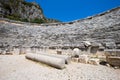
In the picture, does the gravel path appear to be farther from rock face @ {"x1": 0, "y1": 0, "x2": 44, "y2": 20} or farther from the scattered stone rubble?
rock face @ {"x1": 0, "y1": 0, "x2": 44, "y2": 20}

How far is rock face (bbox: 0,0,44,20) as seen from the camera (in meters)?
28.5

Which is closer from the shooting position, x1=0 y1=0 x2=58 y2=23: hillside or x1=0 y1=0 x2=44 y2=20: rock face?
x1=0 y1=0 x2=58 y2=23: hillside

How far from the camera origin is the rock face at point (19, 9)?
28469mm

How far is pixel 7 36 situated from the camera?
13.1 metres

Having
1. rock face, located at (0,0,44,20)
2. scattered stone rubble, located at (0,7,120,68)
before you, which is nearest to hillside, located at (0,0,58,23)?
rock face, located at (0,0,44,20)

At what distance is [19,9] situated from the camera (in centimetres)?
3341

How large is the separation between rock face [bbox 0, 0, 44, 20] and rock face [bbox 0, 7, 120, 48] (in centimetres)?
1572

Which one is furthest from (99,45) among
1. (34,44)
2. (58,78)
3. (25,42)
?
(25,42)

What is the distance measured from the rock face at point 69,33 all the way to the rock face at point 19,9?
1572 centimetres

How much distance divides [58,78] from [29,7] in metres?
38.3

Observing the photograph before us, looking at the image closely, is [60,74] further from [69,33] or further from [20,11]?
[20,11]

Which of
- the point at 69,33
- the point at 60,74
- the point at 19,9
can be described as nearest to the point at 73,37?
the point at 69,33

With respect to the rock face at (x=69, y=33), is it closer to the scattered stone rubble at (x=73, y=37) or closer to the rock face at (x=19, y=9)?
the scattered stone rubble at (x=73, y=37)

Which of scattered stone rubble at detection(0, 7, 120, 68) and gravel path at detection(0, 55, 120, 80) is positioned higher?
scattered stone rubble at detection(0, 7, 120, 68)
